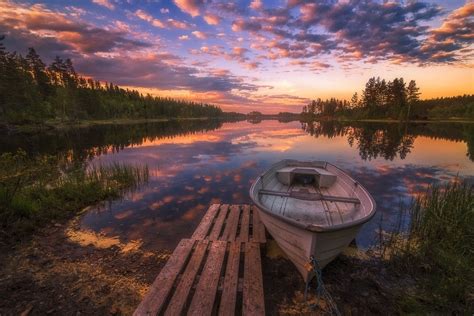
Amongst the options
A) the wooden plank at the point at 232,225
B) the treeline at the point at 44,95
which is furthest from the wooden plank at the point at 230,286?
the treeline at the point at 44,95

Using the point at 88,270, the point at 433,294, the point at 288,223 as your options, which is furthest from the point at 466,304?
the point at 88,270

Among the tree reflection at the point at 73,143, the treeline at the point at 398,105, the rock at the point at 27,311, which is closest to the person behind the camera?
the rock at the point at 27,311

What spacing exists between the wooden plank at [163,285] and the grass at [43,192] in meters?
5.19

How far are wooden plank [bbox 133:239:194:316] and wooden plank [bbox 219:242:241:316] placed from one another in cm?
104

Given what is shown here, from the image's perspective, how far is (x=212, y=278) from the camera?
4.86 m

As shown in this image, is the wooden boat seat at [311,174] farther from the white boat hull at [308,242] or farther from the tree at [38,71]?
the tree at [38,71]

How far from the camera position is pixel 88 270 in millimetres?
5781

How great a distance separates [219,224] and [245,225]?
2.76 feet

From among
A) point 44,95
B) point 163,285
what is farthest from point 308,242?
point 44,95

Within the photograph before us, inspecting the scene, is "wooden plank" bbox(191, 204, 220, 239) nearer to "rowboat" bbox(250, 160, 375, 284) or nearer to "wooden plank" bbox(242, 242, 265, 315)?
"wooden plank" bbox(242, 242, 265, 315)

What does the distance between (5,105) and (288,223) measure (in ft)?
207

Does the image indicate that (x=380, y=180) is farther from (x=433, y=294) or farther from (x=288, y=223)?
(x=288, y=223)

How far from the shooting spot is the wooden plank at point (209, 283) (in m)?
4.10

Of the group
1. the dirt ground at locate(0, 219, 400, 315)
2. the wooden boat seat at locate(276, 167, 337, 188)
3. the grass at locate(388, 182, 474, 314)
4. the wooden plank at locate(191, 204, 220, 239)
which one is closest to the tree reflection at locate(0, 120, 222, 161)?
the dirt ground at locate(0, 219, 400, 315)
